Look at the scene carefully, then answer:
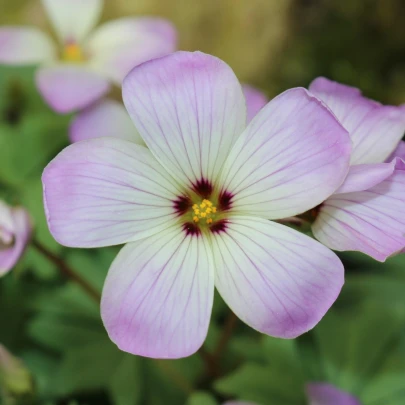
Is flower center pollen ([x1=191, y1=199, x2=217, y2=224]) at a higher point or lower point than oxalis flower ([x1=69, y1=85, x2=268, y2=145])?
higher

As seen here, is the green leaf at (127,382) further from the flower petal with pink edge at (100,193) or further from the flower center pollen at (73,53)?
the flower center pollen at (73,53)

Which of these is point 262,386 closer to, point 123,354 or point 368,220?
point 123,354

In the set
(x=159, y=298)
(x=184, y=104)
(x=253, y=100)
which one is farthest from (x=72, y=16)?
(x=159, y=298)

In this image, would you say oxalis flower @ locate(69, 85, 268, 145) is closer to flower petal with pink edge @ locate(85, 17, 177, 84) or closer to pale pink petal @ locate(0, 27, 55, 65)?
flower petal with pink edge @ locate(85, 17, 177, 84)

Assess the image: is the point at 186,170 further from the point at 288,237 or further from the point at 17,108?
the point at 17,108

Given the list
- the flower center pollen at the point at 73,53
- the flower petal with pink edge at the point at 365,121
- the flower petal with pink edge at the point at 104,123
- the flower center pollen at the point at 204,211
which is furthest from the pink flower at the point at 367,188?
the flower center pollen at the point at 73,53

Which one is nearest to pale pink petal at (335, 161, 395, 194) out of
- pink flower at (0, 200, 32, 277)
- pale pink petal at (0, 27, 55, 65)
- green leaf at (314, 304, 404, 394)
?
pink flower at (0, 200, 32, 277)

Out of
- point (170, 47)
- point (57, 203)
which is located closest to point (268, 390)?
point (57, 203)
